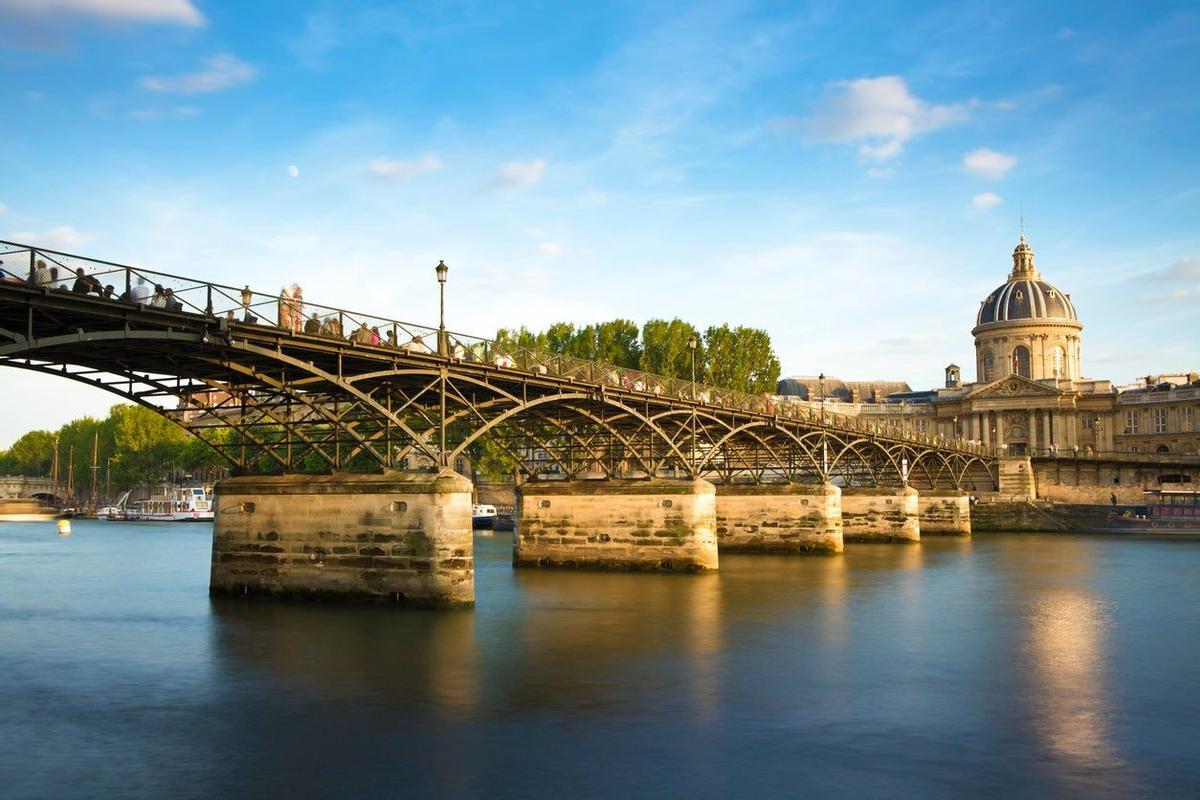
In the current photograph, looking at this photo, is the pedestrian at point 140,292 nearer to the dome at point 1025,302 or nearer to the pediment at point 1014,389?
the pediment at point 1014,389

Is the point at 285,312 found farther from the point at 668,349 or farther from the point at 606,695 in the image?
the point at 668,349

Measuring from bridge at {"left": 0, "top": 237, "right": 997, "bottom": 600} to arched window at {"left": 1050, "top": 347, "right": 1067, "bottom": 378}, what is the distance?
113m

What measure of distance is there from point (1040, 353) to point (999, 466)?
60244mm

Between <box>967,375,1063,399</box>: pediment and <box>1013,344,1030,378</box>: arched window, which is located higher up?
<box>1013,344,1030,378</box>: arched window

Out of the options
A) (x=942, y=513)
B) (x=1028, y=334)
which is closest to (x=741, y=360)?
(x=942, y=513)

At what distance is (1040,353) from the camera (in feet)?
543

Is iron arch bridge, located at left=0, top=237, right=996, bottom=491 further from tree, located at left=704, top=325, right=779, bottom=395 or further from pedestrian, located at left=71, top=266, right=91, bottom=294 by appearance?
tree, located at left=704, top=325, right=779, bottom=395

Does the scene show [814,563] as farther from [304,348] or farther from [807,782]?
[807,782]

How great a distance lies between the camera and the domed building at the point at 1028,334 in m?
166

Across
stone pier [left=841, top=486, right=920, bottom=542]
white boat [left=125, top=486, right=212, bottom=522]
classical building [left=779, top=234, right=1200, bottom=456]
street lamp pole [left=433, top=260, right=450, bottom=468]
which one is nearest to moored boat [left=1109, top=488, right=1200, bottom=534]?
stone pier [left=841, top=486, right=920, bottom=542]

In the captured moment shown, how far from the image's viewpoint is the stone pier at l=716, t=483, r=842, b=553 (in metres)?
62.0

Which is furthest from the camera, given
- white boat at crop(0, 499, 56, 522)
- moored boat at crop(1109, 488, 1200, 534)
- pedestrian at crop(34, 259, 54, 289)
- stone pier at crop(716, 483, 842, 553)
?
white boat at crop(0, 499, 56, 522)

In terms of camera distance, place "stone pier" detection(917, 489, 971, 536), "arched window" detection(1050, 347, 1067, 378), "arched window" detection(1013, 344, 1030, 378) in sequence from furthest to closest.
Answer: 1. "arched window" detection(1013, 344, 1030, 378)
2. "arched window" detection(1050, 347, 1067, 378)
3. "stone pier" detection(917, 489, 971, 536)

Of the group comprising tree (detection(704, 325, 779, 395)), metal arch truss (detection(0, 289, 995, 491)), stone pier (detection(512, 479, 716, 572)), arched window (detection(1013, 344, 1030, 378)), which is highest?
arched window (detection(1013, 344, 1030, 378))
